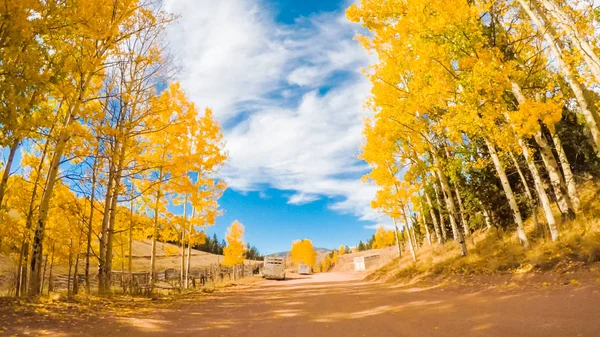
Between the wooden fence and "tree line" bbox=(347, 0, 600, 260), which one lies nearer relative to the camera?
"tree line" bbox=(347, 0, 600, 260)

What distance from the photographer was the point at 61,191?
49.4 ft

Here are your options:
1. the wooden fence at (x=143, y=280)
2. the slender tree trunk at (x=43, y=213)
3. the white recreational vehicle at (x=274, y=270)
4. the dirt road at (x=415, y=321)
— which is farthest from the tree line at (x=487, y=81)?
the white recreational vehicle at (x=274, y=270)

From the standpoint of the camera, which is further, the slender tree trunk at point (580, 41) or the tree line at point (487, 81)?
the tree line at point (487, 81)

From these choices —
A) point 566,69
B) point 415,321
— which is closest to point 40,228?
point 415,321

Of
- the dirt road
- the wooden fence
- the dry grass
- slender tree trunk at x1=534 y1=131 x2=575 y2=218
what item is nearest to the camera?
the dirt road

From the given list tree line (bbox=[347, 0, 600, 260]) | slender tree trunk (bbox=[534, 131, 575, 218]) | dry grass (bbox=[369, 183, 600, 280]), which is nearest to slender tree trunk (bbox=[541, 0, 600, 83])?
tree line (bbox=[347, 0, 600, 260])

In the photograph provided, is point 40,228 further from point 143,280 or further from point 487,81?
point 143,280

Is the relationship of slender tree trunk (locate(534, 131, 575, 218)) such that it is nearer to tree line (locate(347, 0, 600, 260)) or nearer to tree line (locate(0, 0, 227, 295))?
tree line (locate(347, 0, 600, 260))

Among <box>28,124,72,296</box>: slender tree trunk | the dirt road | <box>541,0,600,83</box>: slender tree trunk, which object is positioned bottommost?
the dirt road

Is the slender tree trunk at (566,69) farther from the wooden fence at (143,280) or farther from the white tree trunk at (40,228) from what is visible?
the wooden fence at (143,280)

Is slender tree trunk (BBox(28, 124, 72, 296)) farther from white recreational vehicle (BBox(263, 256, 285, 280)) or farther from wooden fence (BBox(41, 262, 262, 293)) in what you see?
white recreational vehicle (BBox(263, 256, 285, 280))

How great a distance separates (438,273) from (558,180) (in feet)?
19.1

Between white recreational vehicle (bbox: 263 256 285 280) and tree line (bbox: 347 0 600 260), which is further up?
tree line (bbox: 347 0 600 260)

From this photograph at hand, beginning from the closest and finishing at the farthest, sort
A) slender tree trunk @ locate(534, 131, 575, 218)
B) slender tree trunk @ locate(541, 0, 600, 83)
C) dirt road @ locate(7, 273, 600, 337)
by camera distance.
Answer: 1. dirt road @ locate(7, 273, 600, 337)
2. slender tree trunk @ locate(541, 0, 600, 83)
3. slender tree trunk @ locate(534, 131, 575, 218)
